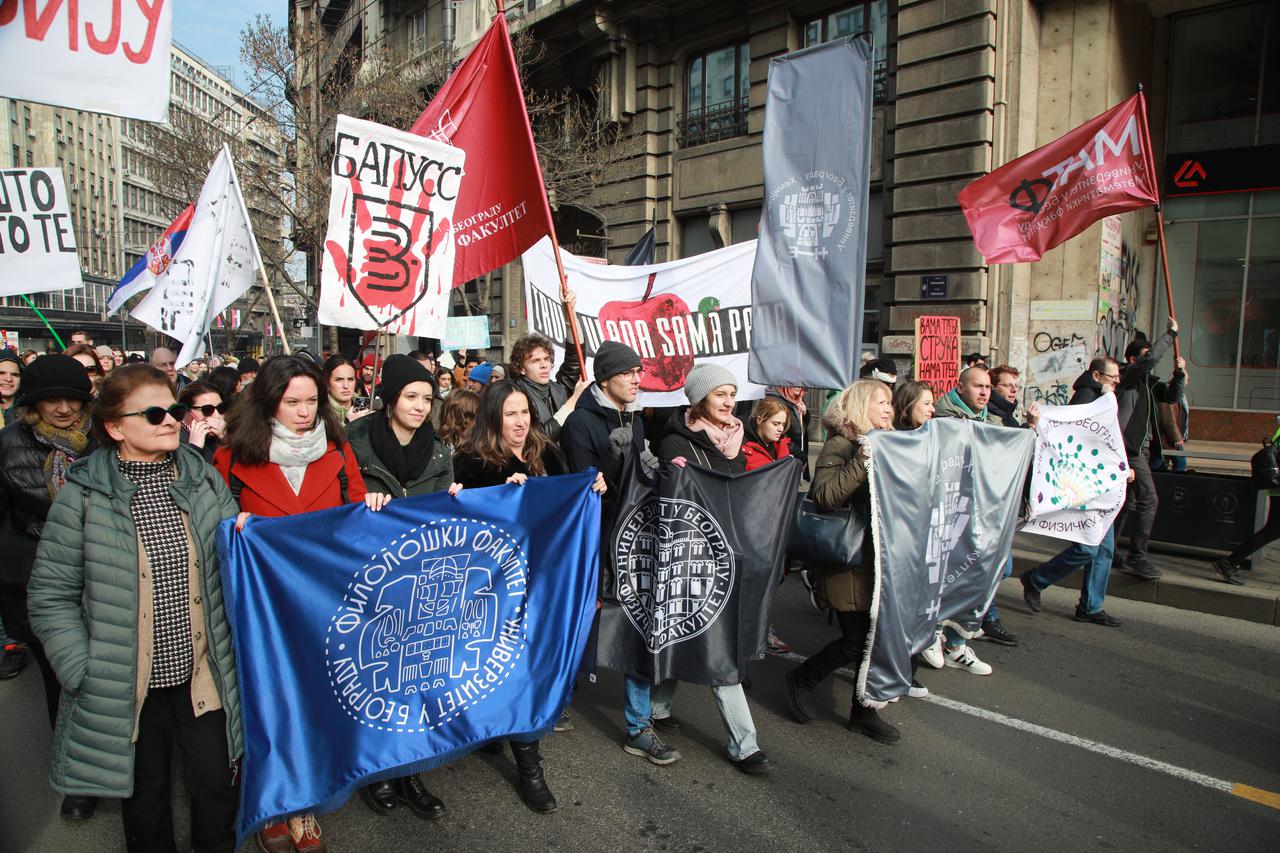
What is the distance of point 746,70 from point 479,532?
1521 centimetres

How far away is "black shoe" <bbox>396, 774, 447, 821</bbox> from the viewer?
3363mm

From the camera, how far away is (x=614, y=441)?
384 cm

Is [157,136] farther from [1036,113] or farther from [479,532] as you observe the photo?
[479,532]

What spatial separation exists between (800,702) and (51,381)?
3996mm

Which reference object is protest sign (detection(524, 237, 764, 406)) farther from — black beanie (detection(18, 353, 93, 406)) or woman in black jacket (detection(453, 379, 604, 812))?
black beanie (detection(18, 353, 93, 406))

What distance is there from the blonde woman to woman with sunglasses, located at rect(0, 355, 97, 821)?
3.61 metres

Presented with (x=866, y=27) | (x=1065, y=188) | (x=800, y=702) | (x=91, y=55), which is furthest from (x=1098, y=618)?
(x=866, y=27)

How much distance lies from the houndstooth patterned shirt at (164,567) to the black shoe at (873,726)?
2962 millimetres

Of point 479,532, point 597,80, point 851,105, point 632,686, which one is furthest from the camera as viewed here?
point 597,80

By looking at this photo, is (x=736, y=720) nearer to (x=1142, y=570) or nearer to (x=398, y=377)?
(x=398, y=377)

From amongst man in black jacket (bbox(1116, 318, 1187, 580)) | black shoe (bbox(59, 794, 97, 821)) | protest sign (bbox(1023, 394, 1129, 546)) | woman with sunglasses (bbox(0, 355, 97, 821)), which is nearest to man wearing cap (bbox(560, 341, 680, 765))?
black shoe (bbox(59, 794, 97, 821))

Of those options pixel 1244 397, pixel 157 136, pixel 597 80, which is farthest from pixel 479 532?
pixel 157 136

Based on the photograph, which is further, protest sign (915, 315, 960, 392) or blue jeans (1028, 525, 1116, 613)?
protest sign (915, 315, 960, 392)

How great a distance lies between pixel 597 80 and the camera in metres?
18.9
